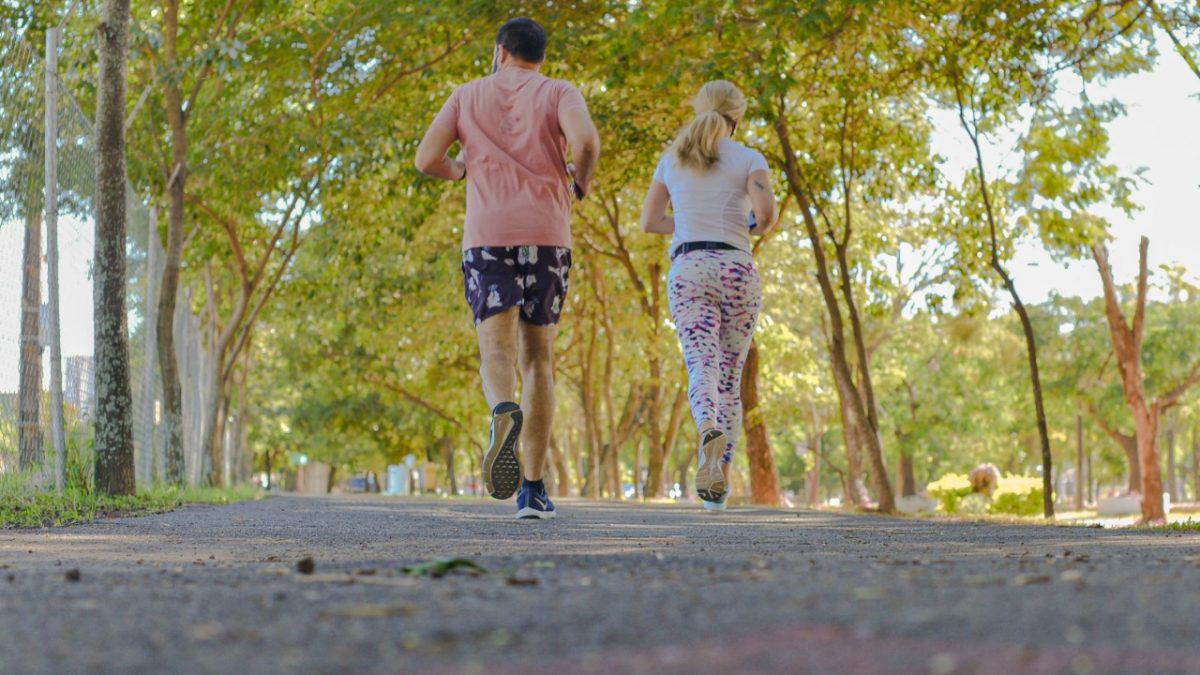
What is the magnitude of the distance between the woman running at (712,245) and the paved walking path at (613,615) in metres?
3.49

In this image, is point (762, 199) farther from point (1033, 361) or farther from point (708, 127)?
point (1033, 361)

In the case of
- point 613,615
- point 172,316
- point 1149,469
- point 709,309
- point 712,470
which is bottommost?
point 1149,469

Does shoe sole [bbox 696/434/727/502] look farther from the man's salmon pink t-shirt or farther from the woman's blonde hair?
the woman's blonde hair

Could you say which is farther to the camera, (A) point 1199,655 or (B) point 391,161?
(B) point 391,161

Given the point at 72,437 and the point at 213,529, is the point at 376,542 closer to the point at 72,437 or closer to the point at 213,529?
the point at 213,529

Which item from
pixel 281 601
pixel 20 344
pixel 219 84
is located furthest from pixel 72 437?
pixel 219 84

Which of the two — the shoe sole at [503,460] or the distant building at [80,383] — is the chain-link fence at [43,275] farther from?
the shoe sole at [503,460]

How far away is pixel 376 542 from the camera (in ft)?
19.9

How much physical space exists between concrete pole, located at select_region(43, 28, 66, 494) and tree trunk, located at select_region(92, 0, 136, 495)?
0.75 m

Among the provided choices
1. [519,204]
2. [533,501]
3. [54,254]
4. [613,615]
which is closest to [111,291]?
[54,254]

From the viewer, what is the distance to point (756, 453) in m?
22.0

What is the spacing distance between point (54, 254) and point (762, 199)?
4.73 metres

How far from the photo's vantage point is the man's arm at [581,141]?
714cm

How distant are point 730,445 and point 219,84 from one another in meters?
13.6
